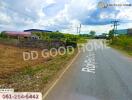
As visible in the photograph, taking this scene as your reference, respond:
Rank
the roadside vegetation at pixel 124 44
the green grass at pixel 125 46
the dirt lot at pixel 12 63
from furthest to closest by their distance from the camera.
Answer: the roadside vegetation at pixel 124 44
the green grass at pixel 125 46
the dirt lot at pixel 12 63

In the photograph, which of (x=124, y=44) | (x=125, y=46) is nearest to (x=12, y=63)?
(x=125, y=46)

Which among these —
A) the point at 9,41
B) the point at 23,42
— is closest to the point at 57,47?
the point at 23,42

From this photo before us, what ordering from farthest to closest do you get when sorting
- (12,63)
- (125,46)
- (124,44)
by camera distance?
(124,44) < (125,46) < (12,63)

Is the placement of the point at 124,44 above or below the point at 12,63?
below

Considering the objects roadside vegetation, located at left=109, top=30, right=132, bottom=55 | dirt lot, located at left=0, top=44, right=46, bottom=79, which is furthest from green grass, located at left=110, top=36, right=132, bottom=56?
dirt lot, located at left=0, top=44, right=46, bottom=79

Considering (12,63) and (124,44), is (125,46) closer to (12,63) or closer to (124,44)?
(124,44)

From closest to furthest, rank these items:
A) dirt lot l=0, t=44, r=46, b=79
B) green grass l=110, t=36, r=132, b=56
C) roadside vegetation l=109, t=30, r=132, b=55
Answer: dirt lot l=0, t=44, r=46, b=79
green grass l=110, t=36, r=132, b=56
roadside vegetation l=109, t=30, r=132, b=55

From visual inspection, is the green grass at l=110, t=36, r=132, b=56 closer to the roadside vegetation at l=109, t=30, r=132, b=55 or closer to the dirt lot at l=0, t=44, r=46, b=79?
the roadside vegetation at l=109, t=30, r=132, b=55

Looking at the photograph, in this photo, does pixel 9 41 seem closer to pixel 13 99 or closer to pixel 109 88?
pixel 109 88

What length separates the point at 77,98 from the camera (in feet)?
33.8

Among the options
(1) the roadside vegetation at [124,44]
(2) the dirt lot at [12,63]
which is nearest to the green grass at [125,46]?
(1) the roadside vegetation at [124,44]

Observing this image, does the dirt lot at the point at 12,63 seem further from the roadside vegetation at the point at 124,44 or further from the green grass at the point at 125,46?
the roadside vegetation at the point at 124,44

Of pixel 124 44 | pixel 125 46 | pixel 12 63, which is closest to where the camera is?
pixel 12 63

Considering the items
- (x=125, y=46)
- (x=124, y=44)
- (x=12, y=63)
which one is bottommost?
(x=125, y=46)
